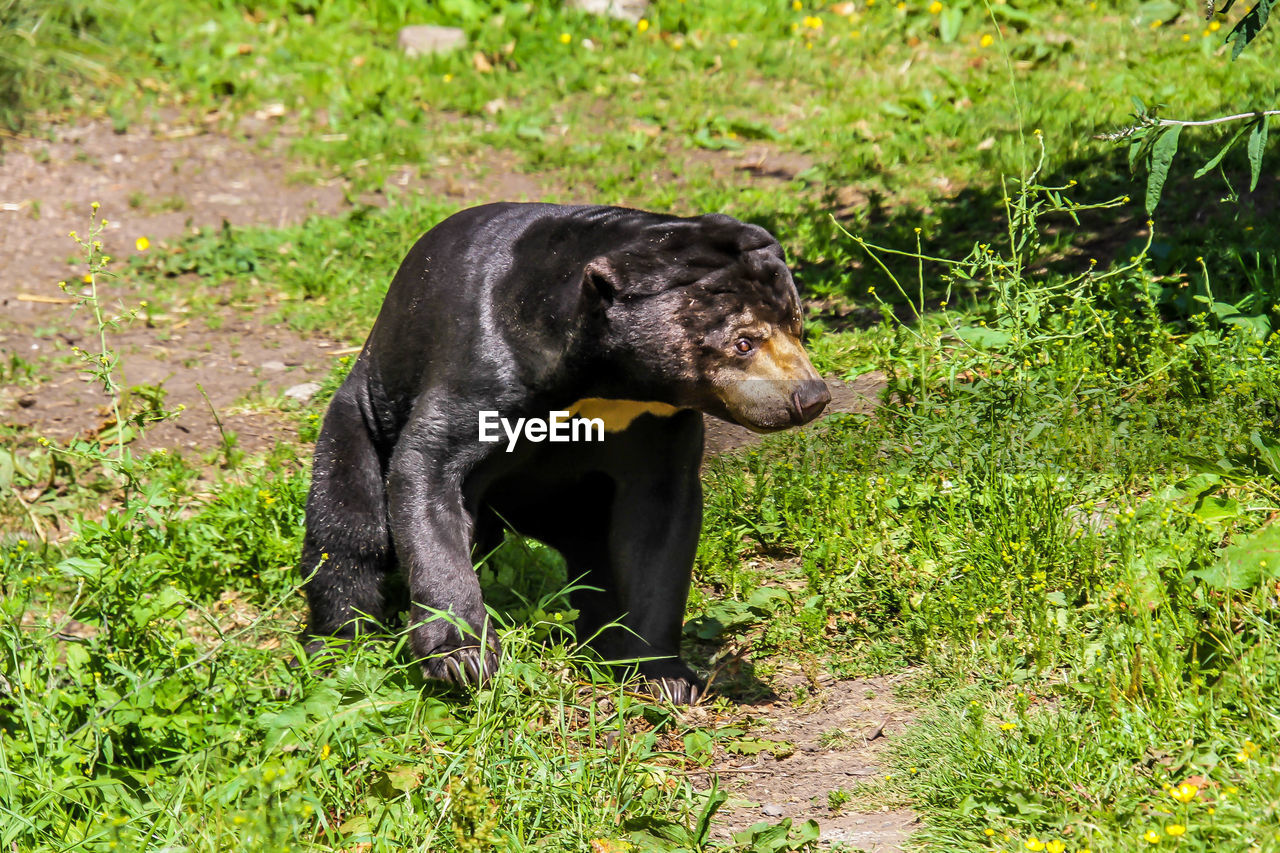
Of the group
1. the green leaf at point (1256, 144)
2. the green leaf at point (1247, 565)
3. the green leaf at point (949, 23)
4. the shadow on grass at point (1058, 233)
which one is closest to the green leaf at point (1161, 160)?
the green leaf at point (1256, 144)

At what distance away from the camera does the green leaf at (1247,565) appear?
349 cm

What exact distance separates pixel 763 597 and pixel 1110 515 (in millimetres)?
1163

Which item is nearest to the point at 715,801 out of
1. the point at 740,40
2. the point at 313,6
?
the point at 740,40

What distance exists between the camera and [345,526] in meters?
4.29

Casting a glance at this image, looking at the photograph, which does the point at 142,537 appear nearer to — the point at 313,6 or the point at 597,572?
the point at 597,572

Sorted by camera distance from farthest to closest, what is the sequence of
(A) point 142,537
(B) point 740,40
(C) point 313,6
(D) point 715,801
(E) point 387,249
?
(C) point 313,6, (B) point 740,40, (E) point 387,249, (A) point 142,537, (D) point 715,801

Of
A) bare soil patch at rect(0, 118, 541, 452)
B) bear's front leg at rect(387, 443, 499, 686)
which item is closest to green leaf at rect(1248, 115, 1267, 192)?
bear's front leg at rect(387, 443, 499, 686)

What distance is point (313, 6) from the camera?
34.1 ft

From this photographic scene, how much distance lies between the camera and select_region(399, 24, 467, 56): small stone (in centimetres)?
976

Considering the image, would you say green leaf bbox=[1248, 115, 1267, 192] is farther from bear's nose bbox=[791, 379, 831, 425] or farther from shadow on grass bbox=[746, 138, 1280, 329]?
shadow on grass bbox=[746, 138, 1280, 329]

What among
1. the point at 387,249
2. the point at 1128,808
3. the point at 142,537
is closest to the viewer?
the point at 1128,808

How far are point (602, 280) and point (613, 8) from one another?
6976 millimetres

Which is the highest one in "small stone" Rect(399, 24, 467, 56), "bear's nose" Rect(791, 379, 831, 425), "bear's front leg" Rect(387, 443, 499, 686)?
"small stone" Rect(399, 24, 467, 56)

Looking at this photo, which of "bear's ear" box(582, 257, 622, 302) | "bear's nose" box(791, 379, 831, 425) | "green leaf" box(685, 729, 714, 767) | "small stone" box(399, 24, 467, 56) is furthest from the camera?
"small stone" box(399, 24, 467, 56)
